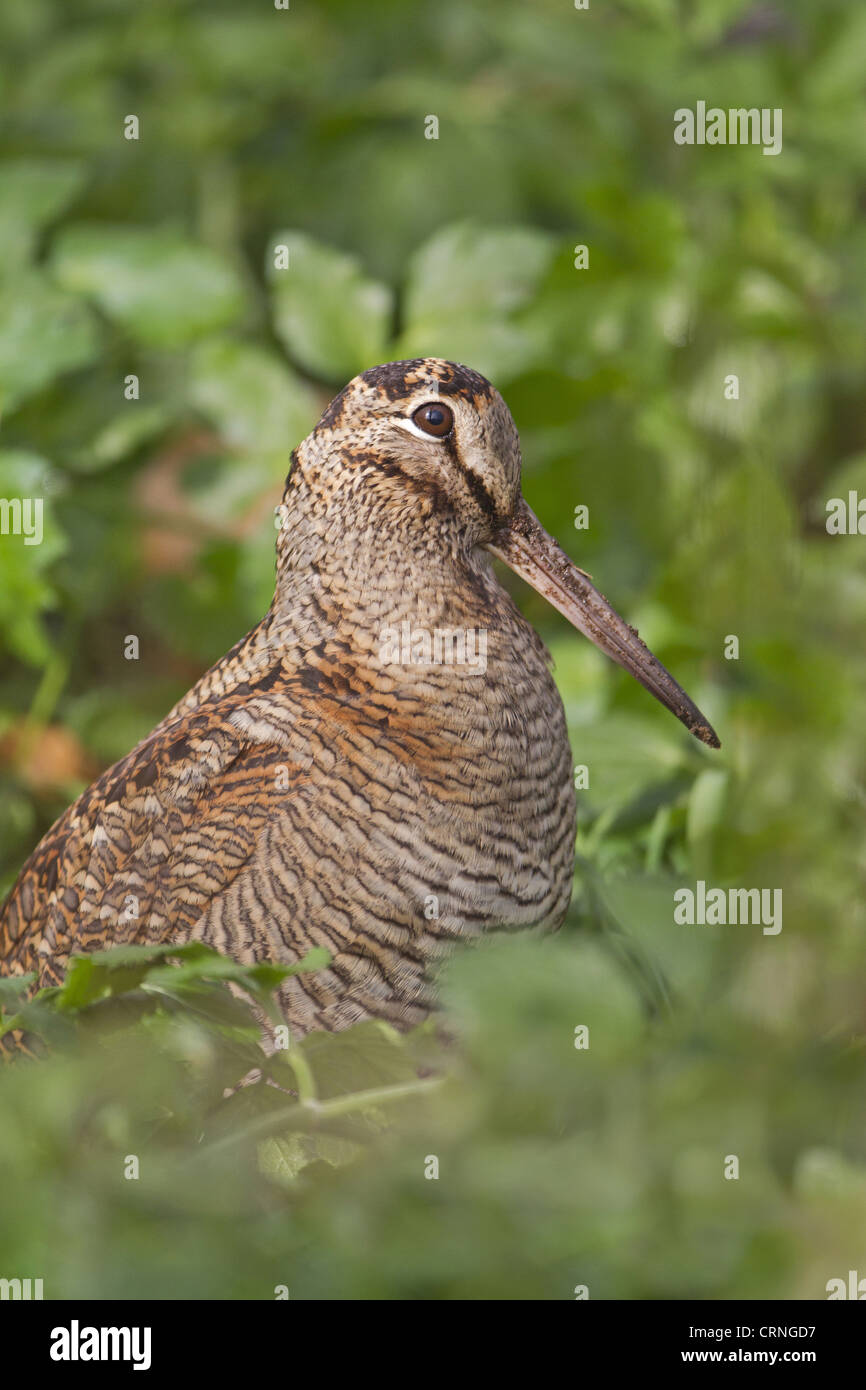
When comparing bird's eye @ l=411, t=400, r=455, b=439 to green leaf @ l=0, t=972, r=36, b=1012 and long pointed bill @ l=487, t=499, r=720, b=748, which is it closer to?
long pointed bill @ l=487, t=499, r=720, b=748

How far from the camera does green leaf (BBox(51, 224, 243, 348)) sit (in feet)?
10.9

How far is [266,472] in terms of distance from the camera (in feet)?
11.1

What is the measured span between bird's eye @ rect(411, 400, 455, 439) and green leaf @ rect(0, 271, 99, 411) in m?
1.21

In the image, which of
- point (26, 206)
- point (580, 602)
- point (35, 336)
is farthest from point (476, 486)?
point (26, 206)

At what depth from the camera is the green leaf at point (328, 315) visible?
299cm

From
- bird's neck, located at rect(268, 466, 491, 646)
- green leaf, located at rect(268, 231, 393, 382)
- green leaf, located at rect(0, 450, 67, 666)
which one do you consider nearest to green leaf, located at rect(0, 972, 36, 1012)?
bird's neck, located at rect(268, 466, 491, 646)

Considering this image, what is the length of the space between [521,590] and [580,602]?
1770mm

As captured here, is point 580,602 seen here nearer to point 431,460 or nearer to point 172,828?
point 431,460

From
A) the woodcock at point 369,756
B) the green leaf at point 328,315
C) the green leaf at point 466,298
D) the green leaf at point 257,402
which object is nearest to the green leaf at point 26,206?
the green leaf at point 257,402

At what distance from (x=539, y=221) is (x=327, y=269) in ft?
5.00

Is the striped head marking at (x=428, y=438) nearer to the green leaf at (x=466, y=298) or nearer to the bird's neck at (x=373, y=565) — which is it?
the bird's neck at (x=373, y=565)

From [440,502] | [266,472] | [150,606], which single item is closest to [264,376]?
[266,472]

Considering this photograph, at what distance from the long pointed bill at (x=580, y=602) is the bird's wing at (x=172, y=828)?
36cm

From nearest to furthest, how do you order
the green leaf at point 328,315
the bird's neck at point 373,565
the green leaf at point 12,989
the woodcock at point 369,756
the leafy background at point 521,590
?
the leafy background at point 521,590 → the green leaf at point 12,989 → the woodcock at point 369,756 → the bird's neck at point 373,565 → the green leaf at point 328,315
